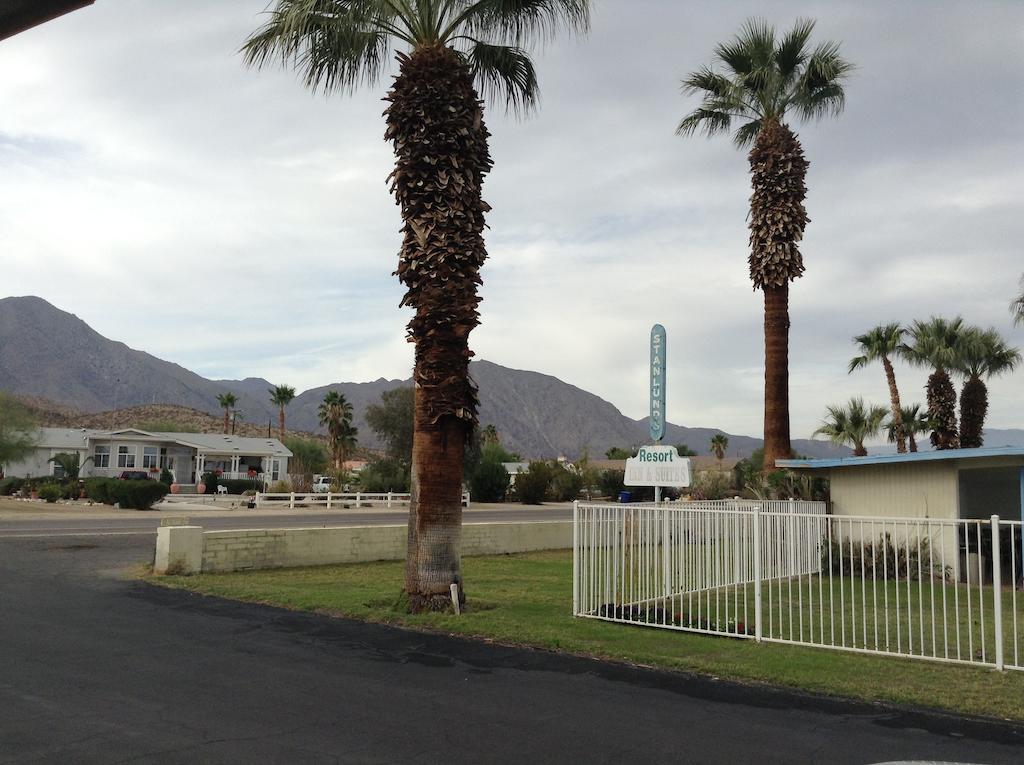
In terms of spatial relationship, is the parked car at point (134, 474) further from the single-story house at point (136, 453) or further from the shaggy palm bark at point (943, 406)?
the shaggy palm bark at point (943, 406)

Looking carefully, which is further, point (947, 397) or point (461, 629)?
point (947, 397)

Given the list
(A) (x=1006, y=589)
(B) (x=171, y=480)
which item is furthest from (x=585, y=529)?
(B) (x=171, y=480)

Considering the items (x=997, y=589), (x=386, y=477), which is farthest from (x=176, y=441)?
(x=997, y=589)

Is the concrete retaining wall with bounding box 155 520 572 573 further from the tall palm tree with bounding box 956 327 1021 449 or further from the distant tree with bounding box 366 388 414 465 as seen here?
the distant tree with bounding box 366 388 414 465

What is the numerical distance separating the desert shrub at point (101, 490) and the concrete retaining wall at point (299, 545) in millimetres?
25691

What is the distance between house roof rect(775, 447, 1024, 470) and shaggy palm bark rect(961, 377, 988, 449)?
80.9ft

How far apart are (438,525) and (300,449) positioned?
84.2 m

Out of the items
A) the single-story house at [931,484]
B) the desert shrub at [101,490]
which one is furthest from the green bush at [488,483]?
the single-story house at [931,484]

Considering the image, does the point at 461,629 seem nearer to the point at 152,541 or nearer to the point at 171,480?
the point at 152,541

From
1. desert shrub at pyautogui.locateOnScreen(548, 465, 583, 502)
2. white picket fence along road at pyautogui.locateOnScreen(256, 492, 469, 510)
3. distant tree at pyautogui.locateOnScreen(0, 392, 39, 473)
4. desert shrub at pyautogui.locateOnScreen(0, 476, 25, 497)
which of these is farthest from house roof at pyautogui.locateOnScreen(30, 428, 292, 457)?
white picket fence along road at pyautogui.locateOnScreen(256, 492, 469, 510)

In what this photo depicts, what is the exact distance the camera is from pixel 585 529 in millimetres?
12164

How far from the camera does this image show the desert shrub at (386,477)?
5409 cm

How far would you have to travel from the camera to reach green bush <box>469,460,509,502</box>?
60844 mm

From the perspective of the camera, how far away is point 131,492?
39.6 metres
